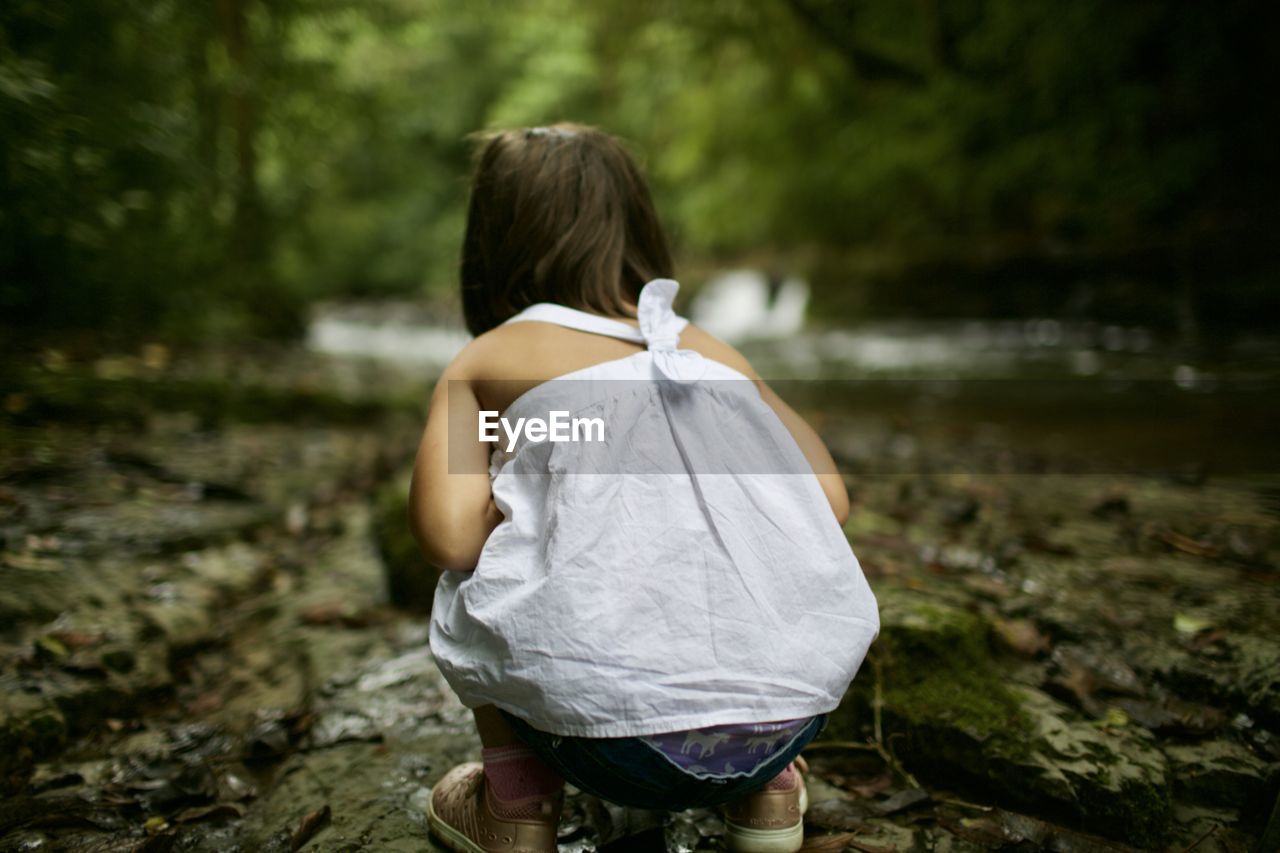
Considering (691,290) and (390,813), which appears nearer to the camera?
(390,813)

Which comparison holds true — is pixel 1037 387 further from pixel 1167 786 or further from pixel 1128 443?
pixel 1167 786

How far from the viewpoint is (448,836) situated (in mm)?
1436

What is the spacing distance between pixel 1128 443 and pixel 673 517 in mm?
4216

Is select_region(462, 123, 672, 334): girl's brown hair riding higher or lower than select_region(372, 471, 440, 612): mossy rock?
higher

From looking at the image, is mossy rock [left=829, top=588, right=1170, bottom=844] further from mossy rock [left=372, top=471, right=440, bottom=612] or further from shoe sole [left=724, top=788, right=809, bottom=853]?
mossy rock [left=372, top=471, right=440, bottom=612]

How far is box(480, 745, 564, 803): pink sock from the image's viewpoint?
1.38 meters

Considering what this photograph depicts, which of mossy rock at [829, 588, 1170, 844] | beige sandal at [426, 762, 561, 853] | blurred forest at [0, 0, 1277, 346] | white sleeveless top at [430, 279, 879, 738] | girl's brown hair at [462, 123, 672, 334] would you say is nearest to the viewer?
white sleeveless top at [430, 279, 879, 738]

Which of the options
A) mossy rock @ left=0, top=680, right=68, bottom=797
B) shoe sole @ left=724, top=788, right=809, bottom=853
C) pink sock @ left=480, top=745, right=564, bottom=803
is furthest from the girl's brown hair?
mossy rock @ left=0, top=680, right=68, bottom=797

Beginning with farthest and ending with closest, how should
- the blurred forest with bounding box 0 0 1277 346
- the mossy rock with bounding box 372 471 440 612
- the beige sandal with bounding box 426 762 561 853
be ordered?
1. the blurred forest with bounding box 0 0 1277 346
2. the mossy rock with bounding box 372 471 440 612
3. the beige sandal with bounding box 426 762 561 853

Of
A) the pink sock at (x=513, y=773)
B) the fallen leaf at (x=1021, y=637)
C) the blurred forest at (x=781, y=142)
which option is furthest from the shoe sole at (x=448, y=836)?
the fallen leaf at (x=1021, y=637)

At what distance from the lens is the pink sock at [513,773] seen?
1.38 metres

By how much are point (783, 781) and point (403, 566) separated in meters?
1.49

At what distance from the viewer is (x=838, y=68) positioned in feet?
35.1

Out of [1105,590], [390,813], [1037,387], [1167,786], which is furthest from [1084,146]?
[390,813]
